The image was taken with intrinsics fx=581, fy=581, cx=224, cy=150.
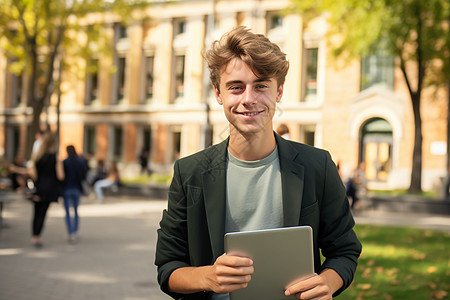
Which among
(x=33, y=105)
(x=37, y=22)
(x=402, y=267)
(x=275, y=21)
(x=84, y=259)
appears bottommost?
(x=84, y=259)

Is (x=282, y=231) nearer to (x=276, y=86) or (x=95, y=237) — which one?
(x=276, y=86)

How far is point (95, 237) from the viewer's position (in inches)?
467

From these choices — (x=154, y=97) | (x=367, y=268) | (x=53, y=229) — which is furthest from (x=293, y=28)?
(x=367, y=268)

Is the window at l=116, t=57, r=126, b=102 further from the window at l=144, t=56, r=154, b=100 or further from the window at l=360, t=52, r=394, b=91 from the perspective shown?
the window at l=360, t=52, r=394, b=91

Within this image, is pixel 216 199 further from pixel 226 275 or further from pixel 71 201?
pixel 71 201

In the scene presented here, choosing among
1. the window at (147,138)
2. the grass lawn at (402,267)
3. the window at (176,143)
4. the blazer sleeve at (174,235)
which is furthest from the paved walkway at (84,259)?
the window at (147,138)

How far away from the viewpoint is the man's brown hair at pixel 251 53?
1.97 m

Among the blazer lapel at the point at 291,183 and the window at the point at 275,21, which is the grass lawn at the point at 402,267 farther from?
the window at the point at 275,21

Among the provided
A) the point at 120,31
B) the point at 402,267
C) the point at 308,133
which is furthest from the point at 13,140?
the point at 402,267

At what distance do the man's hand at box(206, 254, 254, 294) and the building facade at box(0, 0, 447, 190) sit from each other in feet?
82.1

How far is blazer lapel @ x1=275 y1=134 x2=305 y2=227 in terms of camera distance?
2.01 metres

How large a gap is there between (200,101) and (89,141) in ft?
34.4

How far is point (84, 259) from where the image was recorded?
30.4ft

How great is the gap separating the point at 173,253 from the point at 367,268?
21.2ft
